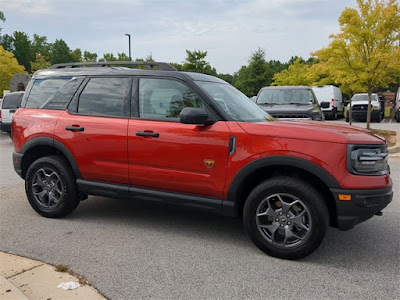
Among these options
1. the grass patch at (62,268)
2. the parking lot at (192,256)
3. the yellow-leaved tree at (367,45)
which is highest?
the yellow-leaved tree at (367,45)

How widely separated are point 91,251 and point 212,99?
1983 millimetres

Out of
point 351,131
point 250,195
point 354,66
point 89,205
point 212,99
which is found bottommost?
point 89,205

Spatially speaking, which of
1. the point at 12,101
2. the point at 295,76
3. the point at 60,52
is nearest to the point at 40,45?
the point at 60,52

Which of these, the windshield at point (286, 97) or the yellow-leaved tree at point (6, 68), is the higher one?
the yellow-leaved tree at point (6, 68)

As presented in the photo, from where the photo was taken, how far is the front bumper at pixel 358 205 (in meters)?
3.27

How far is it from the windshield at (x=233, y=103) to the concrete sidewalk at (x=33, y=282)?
6.98ft

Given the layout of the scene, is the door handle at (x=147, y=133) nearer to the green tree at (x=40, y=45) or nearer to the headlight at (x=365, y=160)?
the headlight at (x=365, y=160)

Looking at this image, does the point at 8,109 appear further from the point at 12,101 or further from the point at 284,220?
the point at 284,220

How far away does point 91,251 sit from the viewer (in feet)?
12.1

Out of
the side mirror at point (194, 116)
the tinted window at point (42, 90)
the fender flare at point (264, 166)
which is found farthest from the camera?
the tinted window at point (42, 90)

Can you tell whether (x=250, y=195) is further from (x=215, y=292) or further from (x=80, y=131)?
(x=80, y=131)

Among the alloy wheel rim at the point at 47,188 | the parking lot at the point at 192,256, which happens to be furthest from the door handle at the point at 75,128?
the parking lot at the point at 192,256

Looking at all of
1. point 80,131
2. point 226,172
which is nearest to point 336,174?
point 226,172

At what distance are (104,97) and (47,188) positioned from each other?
4.59ft
